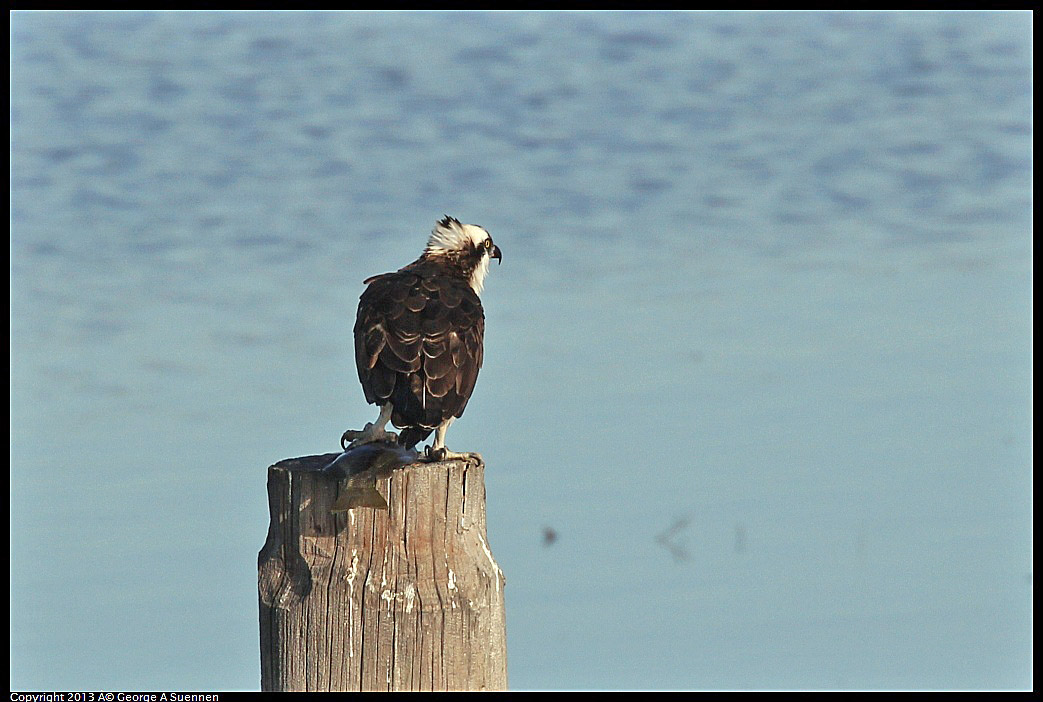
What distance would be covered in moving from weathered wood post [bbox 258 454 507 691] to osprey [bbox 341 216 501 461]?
1070 millimetres

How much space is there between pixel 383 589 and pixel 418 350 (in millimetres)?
1643

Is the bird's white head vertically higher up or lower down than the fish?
higher up

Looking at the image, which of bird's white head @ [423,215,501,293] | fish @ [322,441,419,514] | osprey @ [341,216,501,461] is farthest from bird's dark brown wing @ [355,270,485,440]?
fish @ [322,441,419,514]

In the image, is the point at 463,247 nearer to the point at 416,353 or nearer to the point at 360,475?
the point at 416,353

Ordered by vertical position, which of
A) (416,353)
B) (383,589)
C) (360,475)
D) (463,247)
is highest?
(463,247)

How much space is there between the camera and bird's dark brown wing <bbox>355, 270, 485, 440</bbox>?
4.88 meters

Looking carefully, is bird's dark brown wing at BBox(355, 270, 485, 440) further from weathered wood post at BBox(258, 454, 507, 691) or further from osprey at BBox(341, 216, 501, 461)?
weathered wood post at BBox(258, 454, 507, 691)

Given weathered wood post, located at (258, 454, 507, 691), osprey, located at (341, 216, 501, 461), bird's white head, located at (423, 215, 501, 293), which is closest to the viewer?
weathered wood post, located at (258, 454, 507, 691)

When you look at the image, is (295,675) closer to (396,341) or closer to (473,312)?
(396,341)

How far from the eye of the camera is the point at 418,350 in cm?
497

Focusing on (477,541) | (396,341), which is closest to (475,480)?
(477,541)

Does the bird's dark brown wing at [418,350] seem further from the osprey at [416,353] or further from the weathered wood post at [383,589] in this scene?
the weathered wood post at [383,589]

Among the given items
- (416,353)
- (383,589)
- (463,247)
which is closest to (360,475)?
(383,589)

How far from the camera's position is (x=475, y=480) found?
370 centimetres
